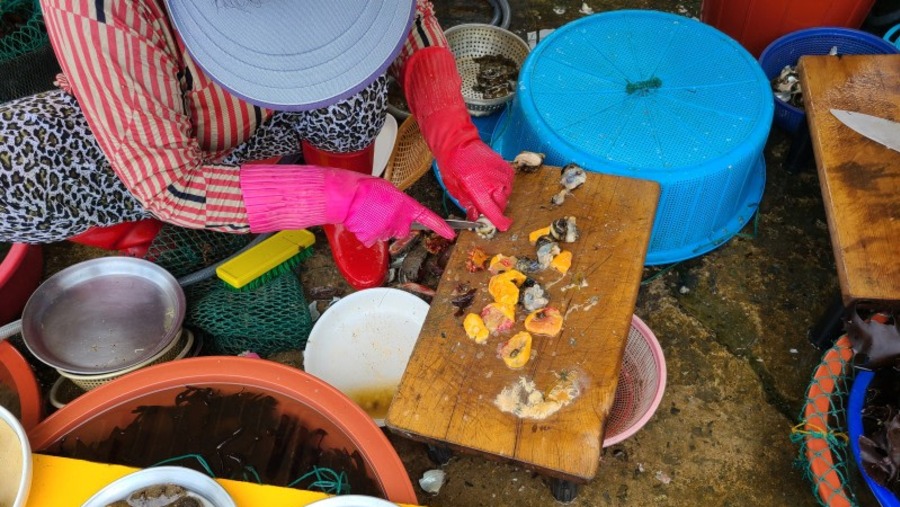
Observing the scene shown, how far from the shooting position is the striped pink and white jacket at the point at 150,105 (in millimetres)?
1596

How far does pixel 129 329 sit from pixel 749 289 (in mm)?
2299

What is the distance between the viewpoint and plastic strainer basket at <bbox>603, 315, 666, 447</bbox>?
2.00 meters

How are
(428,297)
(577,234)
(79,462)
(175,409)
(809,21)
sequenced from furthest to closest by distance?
(809,21)
(428,297)
(577,234)
(175,409)
(79,462)

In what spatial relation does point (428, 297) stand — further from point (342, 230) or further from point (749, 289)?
point (749, 289)

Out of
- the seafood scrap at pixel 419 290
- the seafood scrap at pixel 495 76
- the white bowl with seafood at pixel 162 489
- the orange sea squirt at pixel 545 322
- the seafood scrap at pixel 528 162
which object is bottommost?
the seafood scrap at pixel 419 290

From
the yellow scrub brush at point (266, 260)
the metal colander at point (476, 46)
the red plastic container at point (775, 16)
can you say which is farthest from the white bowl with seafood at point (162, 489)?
the red plastic container at point (775, 16)

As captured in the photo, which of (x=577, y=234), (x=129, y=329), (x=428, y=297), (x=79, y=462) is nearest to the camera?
(x=79, y=462)

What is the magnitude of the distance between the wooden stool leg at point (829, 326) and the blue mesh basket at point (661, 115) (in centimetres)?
47

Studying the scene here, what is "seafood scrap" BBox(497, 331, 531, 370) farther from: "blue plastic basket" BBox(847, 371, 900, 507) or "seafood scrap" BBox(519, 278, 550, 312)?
"blue plastic basket" BBox(847, 371, 900, 507)

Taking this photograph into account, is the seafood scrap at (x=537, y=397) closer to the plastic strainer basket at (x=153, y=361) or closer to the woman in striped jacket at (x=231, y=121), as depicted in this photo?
the woman in striped jacket at (x=231, y=121)

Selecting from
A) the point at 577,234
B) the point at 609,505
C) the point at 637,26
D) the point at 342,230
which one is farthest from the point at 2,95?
the point at 609,505

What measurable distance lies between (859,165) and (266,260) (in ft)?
6.90

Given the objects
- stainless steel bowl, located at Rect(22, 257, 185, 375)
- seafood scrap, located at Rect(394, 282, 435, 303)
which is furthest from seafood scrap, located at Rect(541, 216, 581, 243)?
stainless steel bowl, located at Rect(22, 257, 185, 375)

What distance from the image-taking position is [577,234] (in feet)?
6.69
